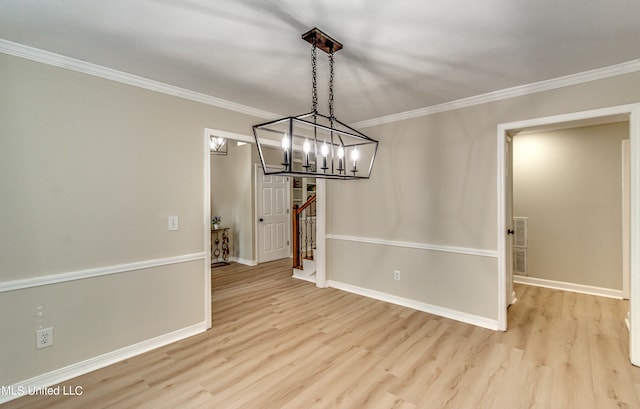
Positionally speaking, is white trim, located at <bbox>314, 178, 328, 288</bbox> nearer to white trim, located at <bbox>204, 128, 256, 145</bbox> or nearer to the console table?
white trim, located at <bbox>204, 128, 256, 145</bbox>

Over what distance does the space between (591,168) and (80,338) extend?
6216 mm

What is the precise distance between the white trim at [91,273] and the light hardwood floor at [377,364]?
0.77m

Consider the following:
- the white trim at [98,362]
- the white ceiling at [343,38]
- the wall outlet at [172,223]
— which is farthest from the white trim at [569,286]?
the wall outlet at [172,223]

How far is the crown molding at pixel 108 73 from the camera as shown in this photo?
2.09 metres

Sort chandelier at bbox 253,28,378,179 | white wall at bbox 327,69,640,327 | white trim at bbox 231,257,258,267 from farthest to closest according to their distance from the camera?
white trim at bbox 231,257,258,267
white wall at bbox 327,69,640,327
chandelier at bbox 253,28,378,179

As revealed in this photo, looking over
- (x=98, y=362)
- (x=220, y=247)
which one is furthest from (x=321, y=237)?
(x=98, y=362)

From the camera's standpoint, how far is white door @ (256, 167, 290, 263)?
247 inches

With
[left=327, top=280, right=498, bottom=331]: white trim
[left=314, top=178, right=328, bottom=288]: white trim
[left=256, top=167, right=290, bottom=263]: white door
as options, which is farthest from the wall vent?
[left=256, top=167, right=290, bottom=263]: white door

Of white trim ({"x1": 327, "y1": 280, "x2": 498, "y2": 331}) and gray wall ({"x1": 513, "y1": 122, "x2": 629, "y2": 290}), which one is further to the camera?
gray wall ({"x1": 513, "y1": 122, "x2": 629, "y2": 290})

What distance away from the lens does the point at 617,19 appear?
5.92 feet

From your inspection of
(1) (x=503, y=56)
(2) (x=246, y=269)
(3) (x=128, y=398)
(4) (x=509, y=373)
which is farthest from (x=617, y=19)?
(2) (x=246, y=269)

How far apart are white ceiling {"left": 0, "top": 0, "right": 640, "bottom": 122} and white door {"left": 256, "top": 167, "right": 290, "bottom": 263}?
357 cm

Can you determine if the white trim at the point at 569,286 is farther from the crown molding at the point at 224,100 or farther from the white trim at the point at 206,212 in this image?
the white trim at the point at 206,212

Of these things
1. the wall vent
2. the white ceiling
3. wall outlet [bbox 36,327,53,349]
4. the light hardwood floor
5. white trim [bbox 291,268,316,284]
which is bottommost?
the light hardwood floor
